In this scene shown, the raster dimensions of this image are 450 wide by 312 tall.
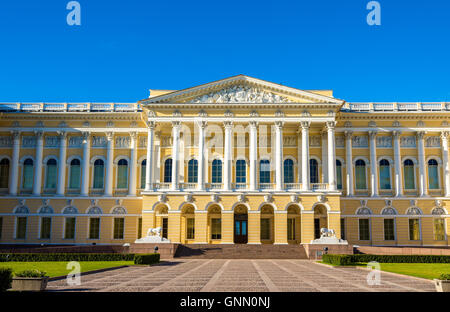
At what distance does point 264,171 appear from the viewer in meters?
48.3

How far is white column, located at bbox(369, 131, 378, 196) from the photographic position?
49156 millimetres

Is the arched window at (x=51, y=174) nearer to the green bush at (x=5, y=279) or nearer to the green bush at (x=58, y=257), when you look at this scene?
the green bush at (x=58, y=257)

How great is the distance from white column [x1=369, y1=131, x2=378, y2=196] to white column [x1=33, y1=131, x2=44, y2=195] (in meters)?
34.2

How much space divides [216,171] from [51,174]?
1758 cm

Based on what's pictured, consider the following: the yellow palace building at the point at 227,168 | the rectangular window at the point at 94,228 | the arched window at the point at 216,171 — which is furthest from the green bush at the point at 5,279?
the rectangular window at the point at 94,228

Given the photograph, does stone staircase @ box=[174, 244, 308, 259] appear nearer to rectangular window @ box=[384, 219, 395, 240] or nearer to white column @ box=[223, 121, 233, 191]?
white column @ box=[223, 121, 233, 191]

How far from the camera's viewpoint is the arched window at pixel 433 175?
4925cm

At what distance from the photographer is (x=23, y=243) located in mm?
48625

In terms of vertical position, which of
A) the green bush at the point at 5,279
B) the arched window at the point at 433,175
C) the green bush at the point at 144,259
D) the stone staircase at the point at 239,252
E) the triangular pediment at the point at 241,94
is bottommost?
the stone staircase at the point at 239,252

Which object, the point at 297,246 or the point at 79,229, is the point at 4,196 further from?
the point at 297,246

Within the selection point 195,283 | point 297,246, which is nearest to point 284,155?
point 297,246

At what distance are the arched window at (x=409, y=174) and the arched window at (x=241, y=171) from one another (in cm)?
1663

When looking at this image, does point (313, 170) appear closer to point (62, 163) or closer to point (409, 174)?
point (409, 174)
